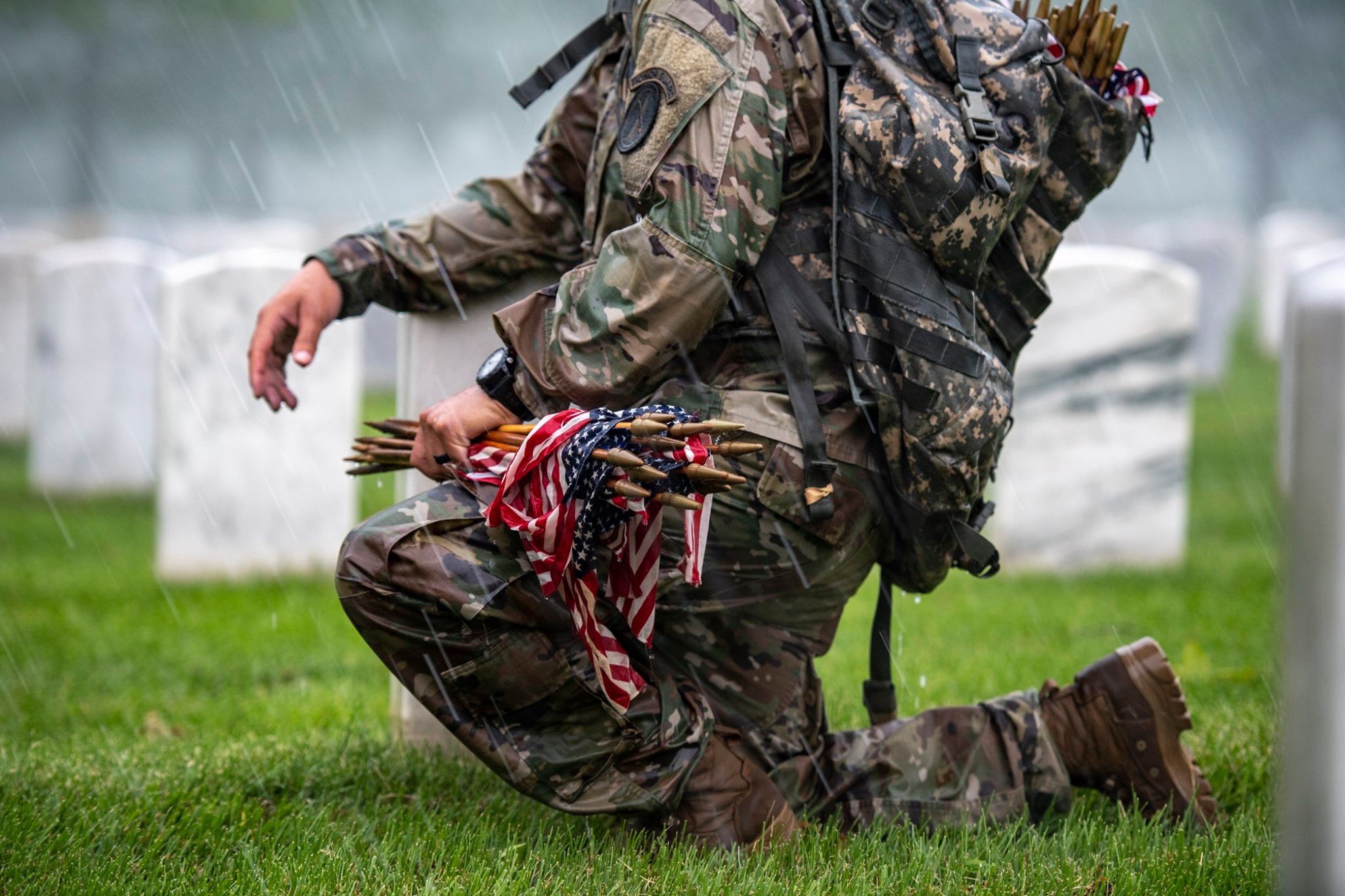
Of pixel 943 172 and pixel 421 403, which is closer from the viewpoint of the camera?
pixel 943 172

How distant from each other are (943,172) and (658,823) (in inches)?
53.3

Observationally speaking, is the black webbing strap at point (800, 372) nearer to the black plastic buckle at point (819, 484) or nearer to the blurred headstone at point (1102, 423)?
the black plastic buckle at point (819, 484)

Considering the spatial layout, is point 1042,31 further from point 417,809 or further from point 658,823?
point 417,809

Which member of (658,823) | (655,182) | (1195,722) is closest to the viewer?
(655,182)

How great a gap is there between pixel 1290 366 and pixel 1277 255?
14248mm

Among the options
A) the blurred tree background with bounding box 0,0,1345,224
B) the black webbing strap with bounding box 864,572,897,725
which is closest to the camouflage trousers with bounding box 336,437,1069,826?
the black webbing strap with bounding box 864,572,897,725

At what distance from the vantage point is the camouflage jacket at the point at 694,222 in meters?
2.30

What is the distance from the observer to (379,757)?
3.11 meters

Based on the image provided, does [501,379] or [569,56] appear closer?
[501,379]

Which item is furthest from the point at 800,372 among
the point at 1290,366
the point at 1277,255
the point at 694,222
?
the point at 1277,255

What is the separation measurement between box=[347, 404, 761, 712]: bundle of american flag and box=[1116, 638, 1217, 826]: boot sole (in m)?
1.08

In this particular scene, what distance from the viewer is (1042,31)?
2439mm

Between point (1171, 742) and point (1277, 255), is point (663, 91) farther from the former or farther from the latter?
point (1277, 255)

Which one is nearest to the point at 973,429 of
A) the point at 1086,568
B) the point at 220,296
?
the point at 1086,568
